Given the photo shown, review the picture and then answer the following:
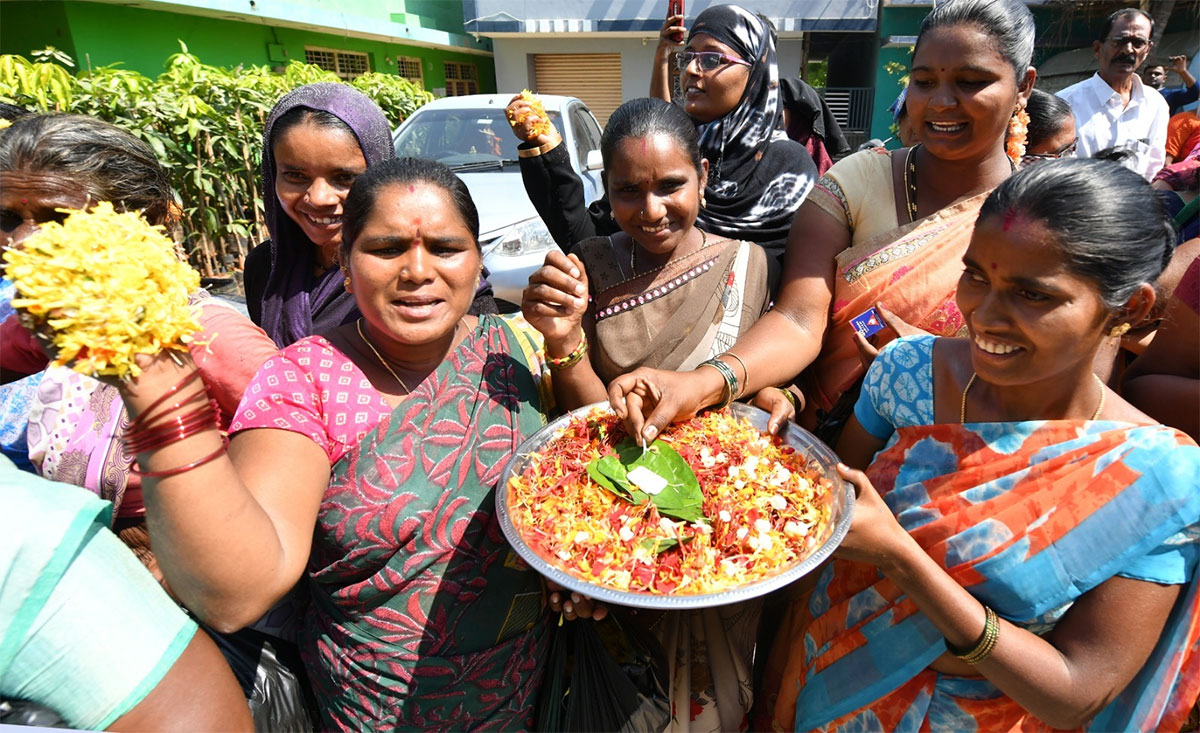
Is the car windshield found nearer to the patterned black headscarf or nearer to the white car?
the white car

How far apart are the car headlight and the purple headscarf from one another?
3776 mm

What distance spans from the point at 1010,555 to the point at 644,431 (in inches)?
38.6

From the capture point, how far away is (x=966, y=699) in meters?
1.74

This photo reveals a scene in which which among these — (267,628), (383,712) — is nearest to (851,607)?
(383,712)

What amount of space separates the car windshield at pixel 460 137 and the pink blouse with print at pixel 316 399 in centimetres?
588

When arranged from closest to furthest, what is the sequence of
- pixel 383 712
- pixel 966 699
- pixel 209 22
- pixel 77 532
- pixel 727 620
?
pixel 77 532, pixel 966 699, pixel 383 712, pixel 727 620, pixel 209 22

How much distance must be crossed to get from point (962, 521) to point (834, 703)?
68 centimetres

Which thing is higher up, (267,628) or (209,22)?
(209,22)

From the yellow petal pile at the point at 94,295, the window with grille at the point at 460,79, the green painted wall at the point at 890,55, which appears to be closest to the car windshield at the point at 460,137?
the yellow petal pile at the point at 94,295

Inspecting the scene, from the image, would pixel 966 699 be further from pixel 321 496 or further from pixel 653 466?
pixel 321 496

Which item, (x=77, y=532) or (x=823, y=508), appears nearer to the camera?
(x=77, y=532)

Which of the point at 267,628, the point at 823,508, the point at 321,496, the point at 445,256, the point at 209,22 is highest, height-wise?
the point at 209,22

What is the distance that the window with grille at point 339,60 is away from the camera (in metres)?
16.5

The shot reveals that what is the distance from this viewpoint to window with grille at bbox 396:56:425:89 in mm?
19984
